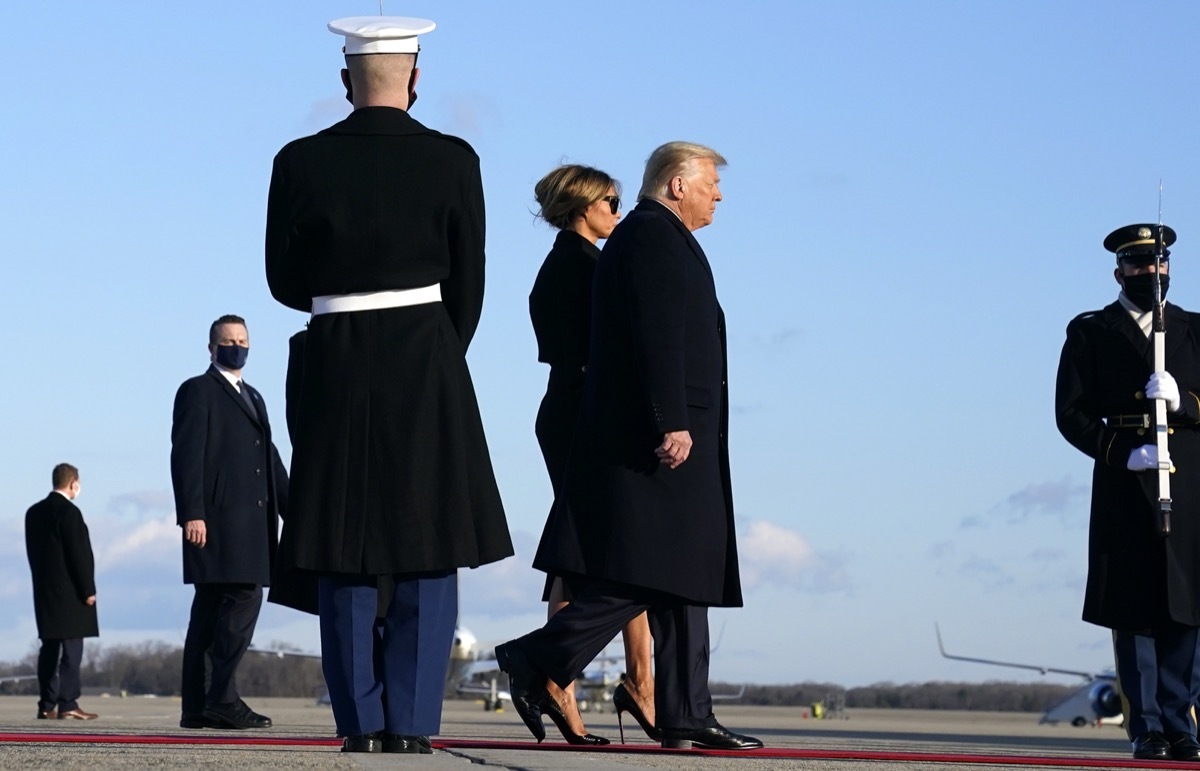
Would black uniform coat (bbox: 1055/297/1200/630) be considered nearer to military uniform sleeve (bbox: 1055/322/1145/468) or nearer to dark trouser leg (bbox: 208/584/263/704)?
military uniform sleeve (bbox: 1055/322/1145/468)

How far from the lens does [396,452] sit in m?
5.71

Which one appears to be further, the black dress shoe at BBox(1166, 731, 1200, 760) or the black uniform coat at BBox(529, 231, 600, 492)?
the black dress shoe at BBox(1166, 731, 1200, 760)

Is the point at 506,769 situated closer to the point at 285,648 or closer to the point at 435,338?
the point at 435,338

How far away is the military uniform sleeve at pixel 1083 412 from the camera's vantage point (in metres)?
8.11

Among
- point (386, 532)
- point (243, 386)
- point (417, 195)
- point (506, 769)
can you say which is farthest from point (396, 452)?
point (243, 386)

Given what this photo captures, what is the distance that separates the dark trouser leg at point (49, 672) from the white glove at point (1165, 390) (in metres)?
9.47

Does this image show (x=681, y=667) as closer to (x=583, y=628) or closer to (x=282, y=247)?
(x=583, y=628)

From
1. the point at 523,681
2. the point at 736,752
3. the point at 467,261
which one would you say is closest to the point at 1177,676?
the point at 736,752

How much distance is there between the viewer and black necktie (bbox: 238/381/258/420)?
10367 mm

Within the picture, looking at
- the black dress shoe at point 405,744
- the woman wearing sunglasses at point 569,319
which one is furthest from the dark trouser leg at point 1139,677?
the black dress shoe at point 405,744

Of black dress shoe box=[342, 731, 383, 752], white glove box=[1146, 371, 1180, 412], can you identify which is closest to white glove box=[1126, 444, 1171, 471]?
white glove box=[1146, 371, 1180, 412]

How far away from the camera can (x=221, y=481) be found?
1020 centimetres

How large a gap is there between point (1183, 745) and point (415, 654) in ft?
11.7

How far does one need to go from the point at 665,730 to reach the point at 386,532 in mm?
1341
